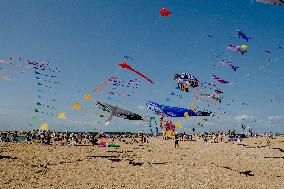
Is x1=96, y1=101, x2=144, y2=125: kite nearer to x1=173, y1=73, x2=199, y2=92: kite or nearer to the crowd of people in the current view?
x1=173, y1=73, x2=199, y2=92: kite

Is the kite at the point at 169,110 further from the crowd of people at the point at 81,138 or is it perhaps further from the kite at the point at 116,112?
the crowd of people at the point at 81,138

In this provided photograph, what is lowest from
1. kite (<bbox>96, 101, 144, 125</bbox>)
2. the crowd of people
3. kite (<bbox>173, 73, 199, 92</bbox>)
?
the crowd of people

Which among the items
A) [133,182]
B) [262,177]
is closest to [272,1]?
[133,182]

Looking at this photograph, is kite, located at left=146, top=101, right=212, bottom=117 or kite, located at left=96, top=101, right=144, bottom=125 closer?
kite, located at left=96, top=101, right=144, bottom=125

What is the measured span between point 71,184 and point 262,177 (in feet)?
38.1

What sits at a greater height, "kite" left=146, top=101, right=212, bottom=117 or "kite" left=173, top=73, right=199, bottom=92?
"kite" left=173, top=73, right=199, bottom=92

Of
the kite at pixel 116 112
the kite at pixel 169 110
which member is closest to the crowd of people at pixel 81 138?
the kite at pixel 169 110

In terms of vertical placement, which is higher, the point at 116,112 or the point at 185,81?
the point at 185,81

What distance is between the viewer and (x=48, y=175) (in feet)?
57.2

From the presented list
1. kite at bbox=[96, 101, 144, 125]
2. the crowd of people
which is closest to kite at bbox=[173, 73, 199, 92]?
kite at bbox=[96, 101, 144, 125]

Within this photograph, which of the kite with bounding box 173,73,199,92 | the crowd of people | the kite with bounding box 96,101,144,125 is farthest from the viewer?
the crowd of people

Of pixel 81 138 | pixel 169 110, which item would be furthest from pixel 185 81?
pixel 81 138

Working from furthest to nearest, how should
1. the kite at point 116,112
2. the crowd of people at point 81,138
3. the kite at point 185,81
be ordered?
the crowd of people at point 81,138
the kite at point 185,81
the kite at point 116,112

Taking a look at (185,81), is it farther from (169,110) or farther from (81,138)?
(81,138)
